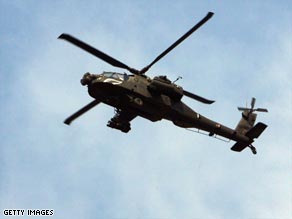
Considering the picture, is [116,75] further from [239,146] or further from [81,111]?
[239,146]

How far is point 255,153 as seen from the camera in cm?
3444

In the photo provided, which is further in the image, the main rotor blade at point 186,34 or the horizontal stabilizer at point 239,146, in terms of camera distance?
the horizontal stabilizer at point 239,146

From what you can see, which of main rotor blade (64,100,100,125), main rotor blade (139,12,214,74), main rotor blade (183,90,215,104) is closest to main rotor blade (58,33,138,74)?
main rotor blade (139,12,214,74)

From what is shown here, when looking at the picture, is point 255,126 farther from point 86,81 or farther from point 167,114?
point 86,81

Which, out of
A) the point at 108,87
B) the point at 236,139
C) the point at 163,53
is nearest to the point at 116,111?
the point at 108,87

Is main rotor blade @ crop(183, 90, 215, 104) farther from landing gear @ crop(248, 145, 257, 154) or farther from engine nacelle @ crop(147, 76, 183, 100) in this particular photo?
landing gear @ crop(248, 145, 257, 154)

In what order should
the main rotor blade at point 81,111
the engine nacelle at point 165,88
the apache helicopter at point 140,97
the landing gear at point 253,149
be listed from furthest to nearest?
the landing gear at point 253,149, the engine nacelle at point 165,88, the main rotor blade at point 81,111, the apache helicopter at point 140,97

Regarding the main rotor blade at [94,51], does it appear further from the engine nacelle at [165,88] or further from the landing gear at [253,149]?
the landing gear at [253,149]

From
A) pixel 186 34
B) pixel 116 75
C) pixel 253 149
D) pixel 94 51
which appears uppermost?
pixel 186 34

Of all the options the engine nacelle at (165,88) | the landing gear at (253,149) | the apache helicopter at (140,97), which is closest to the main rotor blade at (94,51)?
the apache helicopter at (140,97)

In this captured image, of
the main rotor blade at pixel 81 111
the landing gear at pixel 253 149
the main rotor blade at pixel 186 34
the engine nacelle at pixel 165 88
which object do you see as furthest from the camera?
the landing gear at pixel 253 149

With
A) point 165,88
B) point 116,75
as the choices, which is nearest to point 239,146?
point 165,88

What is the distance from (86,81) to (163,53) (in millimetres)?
4893

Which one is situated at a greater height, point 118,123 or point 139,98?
point 139,98
